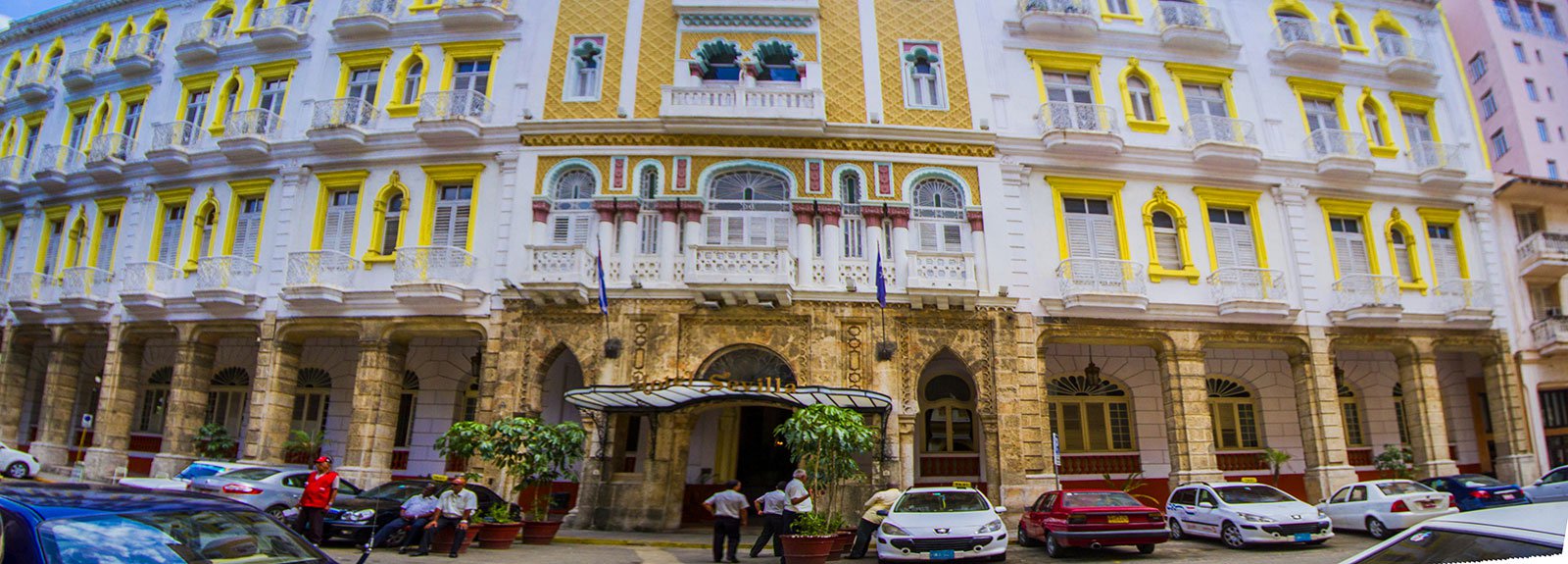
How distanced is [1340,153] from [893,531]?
61.4ft

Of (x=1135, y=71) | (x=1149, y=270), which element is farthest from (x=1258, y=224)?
(x=1135, y=71)

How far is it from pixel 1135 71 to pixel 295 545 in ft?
76.8

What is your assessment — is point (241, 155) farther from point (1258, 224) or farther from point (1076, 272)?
point (1258, 224)

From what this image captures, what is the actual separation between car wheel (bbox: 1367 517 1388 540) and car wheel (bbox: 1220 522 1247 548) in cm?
378

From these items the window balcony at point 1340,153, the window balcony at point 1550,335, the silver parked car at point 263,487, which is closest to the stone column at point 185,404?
the silver parked car at point 263,487

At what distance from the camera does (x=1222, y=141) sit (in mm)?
21516

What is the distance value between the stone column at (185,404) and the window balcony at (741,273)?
47.5ft

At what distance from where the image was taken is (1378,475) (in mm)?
21703

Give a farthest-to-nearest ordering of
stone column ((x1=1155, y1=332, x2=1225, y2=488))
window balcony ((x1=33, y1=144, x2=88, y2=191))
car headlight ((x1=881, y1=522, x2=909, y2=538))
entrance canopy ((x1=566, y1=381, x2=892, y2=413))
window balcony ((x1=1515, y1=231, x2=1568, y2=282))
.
→ window balcony ((x1=33, y1=144, x2=88, y2=191))
window balcony ((x1=1515, y1=231, x2=1568, y2=282))
stone column ((x1=1155, y1=332, x2=1225, y2=488))
entrance canopy ((x1=566, y1=381, x2=892, y2=413))
car headlight ((x1=881, y1=522, x2=909, y2=538))

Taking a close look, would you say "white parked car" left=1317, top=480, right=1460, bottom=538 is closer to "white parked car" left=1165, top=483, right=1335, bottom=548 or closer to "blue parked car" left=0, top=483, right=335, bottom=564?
"white parked car" left=1165, top=483, right=1335, bottom=548

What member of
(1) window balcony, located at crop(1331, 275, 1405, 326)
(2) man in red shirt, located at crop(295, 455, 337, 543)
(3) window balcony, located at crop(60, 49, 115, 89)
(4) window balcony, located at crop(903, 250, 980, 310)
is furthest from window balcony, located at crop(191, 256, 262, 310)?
(1) window balcony, located at crop(1331, 275, 1405, 326)

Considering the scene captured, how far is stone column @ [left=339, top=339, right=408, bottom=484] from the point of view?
1947cm

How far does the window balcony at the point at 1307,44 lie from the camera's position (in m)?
22.8

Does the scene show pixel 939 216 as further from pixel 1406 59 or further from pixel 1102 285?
pixel 1406 59
